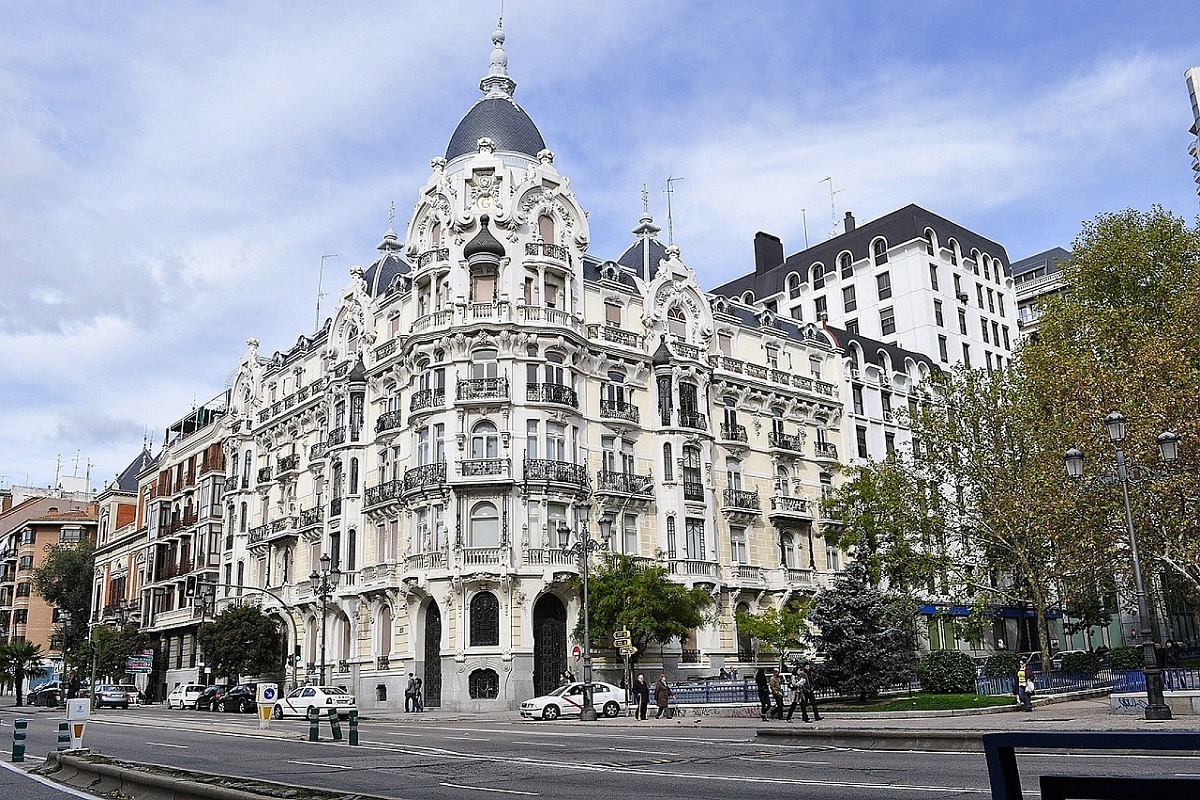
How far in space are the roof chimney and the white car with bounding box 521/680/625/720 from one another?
4866 centimetres

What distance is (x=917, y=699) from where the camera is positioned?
31.0 m

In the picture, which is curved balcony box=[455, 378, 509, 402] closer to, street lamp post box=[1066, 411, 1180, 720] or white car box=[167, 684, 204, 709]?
white car box=[167, 684, 204, 709]

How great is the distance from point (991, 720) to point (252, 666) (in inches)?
1556

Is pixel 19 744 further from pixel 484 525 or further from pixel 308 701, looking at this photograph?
pixel 484 525

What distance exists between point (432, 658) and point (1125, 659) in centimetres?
2878

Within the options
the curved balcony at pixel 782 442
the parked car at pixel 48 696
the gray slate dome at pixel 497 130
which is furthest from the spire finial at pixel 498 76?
the parked car at pixel 48 696

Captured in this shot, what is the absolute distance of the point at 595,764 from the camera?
57.0 ft

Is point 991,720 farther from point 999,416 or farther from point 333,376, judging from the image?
point 333,376

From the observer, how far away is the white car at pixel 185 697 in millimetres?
54562

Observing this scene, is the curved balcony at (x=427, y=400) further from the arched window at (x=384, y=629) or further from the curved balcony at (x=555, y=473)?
the arched window at (x=384, y=629)

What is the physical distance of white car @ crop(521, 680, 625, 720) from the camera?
115 ft

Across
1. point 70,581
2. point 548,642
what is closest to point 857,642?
point 548,642

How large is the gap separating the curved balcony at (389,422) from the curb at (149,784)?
32585 mm

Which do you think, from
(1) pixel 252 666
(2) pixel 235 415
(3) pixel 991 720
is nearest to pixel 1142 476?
(3) pixel 991 720
